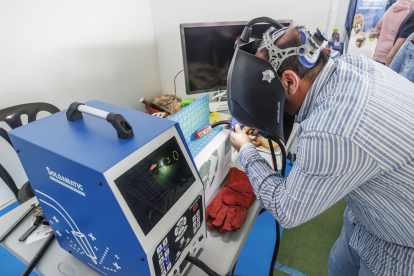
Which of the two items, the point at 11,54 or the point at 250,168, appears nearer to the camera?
the point at 250,168

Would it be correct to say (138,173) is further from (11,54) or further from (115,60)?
(115,60)

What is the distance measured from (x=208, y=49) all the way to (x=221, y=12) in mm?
420

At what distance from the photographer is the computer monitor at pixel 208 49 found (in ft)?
4.57

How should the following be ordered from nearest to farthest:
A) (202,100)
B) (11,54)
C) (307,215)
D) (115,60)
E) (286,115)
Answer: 1. (307,215)
2. (286,115)
3. (202,100)
4. (11,54)
5. (115,60)

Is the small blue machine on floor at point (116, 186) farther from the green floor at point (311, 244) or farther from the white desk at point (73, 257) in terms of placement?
the green floor at point (311, 244)

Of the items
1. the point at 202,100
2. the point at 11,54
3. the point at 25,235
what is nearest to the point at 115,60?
the point at 11,54

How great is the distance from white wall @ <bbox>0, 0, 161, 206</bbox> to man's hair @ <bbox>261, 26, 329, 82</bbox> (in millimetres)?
1357

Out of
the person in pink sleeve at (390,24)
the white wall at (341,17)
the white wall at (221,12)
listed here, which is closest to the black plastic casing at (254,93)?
the white wall at (221,12)

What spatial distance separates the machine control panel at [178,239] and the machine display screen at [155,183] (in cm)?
Result: 5

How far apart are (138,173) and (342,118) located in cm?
50

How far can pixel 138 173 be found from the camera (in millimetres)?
501

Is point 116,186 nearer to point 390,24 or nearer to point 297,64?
point 297,64

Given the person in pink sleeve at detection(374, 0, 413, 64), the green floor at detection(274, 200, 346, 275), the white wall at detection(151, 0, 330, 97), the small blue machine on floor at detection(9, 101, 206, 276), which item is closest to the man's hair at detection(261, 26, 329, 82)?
the small blue machine on floor at detection(9, 101, 206, 276)

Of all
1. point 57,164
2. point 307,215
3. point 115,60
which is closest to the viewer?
point 57,164
